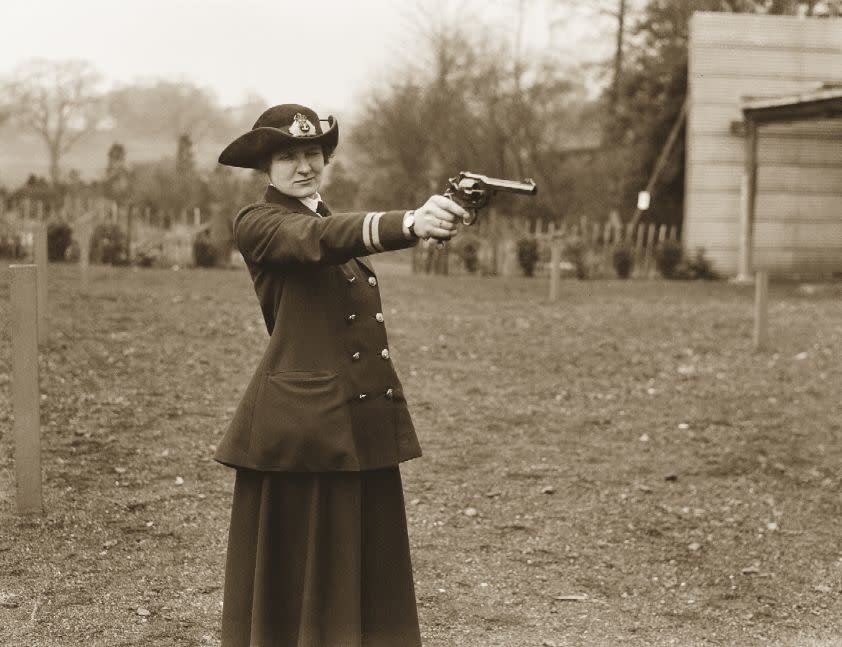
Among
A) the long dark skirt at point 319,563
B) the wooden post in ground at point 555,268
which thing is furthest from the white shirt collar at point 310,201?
the wooden post in ground at point 555,268

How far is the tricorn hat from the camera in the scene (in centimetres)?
366

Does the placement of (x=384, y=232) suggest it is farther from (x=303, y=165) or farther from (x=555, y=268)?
(x=555, y=268)

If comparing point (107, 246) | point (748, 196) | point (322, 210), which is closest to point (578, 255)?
point (748, 196)

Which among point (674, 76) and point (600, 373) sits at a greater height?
point (674, 76)

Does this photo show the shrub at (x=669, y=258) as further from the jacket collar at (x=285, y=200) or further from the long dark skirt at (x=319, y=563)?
the jacket collar at (x=285, y=200)

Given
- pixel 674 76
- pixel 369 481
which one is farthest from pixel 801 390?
pixel 674 76

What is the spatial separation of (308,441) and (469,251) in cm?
1906

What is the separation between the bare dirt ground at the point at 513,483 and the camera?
5145mm

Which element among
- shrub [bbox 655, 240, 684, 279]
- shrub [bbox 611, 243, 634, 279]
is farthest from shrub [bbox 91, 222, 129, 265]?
shrub [bbox 655, 240, 684, 279]

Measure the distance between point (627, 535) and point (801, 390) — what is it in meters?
4.34

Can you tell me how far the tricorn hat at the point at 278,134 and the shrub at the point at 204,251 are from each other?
736 inches

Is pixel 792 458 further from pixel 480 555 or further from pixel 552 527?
pixel 480 555

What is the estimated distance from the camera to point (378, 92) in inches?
→ 1148

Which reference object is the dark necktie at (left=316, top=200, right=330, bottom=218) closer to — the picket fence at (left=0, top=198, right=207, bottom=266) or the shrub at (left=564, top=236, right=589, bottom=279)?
the picket fence at (left=0, top=198, right=207, bottom=266)
